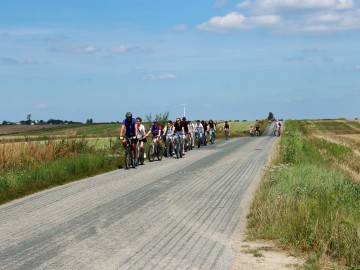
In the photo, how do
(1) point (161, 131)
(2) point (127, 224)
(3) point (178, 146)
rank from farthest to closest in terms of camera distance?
(3) point (178, 146)
(1) point (161, 131)
(2) point (127, 224)

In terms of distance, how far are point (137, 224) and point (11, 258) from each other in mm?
2854

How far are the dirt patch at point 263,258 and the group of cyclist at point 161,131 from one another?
13.4 meters

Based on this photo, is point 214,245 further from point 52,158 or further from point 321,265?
point 52,158

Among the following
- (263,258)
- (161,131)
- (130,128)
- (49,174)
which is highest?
(130,128)

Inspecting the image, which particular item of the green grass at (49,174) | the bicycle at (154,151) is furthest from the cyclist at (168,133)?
the green grass at (49,174)

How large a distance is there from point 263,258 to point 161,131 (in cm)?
2007

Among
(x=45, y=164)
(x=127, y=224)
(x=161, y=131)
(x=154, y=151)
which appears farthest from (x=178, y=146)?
(x=127, y=224)

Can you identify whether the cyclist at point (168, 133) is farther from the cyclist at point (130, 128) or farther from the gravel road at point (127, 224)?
the gravel road at point (127, 224)

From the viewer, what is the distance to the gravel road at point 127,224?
7.41 metres

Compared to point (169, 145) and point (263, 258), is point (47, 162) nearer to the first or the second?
point (169, 145)

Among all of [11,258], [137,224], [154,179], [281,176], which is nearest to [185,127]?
[154,179]

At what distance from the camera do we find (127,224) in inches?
391

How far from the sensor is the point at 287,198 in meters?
9.70

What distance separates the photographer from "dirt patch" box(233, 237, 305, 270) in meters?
7.12
